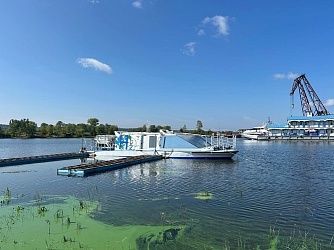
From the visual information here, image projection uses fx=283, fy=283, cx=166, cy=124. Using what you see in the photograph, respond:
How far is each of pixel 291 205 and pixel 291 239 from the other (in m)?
5.43

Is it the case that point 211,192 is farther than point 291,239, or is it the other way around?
point 211,192

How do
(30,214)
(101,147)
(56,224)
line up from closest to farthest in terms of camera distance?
(56,224) → (30,214) → (101,147)

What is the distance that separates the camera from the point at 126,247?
9.64 meters

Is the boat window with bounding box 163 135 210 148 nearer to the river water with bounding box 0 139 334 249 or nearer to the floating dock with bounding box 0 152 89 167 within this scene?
the floating dock with bounding box 0 152 89 167

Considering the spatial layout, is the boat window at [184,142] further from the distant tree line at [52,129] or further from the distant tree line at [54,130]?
the distant tree line at [52,129]

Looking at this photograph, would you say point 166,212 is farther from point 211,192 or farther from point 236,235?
point 211,192

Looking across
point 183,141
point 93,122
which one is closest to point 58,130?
point 93,122

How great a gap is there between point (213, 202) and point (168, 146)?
2765 centimetres

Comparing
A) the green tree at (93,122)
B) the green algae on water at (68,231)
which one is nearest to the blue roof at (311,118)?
the green tree at (93,122)

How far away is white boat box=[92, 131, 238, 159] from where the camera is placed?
4031 centimetres

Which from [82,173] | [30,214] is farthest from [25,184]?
[30,214]

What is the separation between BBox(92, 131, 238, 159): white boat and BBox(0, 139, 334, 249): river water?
43.4 ft

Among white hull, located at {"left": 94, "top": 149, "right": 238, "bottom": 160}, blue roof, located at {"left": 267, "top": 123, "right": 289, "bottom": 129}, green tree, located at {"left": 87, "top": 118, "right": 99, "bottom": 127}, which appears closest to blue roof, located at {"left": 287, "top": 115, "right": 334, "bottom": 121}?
blue roof, located at {"left": 267, "top": 123, "right": 289, "bottom": 129}

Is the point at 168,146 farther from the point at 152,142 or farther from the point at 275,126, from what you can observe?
the point at 275,126
